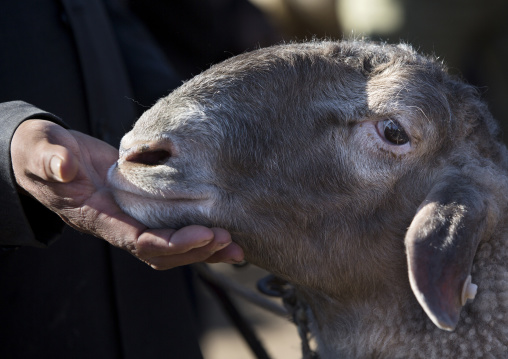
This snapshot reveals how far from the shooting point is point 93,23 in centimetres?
304

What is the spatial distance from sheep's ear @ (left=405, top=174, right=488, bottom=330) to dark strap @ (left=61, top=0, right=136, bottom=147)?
1571 mm

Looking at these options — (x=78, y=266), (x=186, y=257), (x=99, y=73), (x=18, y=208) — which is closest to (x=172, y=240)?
(x=186, y=257)

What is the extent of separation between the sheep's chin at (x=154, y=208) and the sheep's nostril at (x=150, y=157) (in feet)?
0.40

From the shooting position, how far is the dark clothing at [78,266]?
2816 millimetres

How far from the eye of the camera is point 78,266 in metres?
2.96

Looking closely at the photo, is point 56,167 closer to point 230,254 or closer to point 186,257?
point 186,257

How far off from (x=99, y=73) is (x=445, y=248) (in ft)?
6.14

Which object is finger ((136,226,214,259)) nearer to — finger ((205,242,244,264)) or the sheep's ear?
finger ((205,242,244,264))

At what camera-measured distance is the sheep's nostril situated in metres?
2.16

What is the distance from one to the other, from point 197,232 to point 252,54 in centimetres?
88

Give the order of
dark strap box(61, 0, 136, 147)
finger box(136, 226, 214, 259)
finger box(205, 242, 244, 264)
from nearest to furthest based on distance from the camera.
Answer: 1. finger box(136, 226, 214, 259)
2. finger box(205, 242, 244, 264)
3. dark strap box(61, 0, 136, 147)

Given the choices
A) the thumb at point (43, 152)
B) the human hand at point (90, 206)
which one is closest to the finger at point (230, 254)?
the human hand at point (90, 206)

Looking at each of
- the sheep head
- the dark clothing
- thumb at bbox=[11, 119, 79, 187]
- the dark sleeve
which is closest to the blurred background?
the dark clothing

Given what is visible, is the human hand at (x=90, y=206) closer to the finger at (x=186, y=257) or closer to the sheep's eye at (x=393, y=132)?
the finger at (x=186, y=257)
